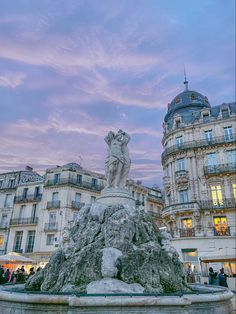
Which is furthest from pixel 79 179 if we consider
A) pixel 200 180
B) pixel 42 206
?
pixel 200 180

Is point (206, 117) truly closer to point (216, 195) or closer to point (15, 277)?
point (216, 195)

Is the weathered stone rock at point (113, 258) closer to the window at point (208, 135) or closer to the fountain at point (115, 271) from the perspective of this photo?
the fountain at point (115, 271)

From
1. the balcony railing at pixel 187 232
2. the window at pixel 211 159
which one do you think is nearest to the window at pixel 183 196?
the balcony railing at pixel 187 232

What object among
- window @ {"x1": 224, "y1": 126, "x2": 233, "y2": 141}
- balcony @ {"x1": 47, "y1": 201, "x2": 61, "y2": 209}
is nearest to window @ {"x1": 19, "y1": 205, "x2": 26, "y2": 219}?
balcony @ {"x1": 47, "y1": 201, "x2": 61, "y2": 209}

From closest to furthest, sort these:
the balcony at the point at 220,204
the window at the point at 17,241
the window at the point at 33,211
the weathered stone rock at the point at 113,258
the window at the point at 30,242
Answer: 1. the weathered stone rock at the point at 113,258
2. the balcony at the point at 220,204
3. the window at the point at 30,242
4. the window at the point at 17,241
5. the window at the point at 33,211

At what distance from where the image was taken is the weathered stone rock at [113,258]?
7.85 metres

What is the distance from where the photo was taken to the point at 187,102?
36438 mm

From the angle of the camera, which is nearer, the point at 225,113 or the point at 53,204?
the point at 225,113

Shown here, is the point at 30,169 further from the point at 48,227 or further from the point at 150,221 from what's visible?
the point at 150,221

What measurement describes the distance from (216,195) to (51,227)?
19.3 metres

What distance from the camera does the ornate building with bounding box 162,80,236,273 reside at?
27.6 meters

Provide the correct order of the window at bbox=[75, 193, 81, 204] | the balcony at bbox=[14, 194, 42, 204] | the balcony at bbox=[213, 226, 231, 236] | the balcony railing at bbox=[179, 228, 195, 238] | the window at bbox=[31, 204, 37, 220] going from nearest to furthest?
the balcony at bbox=[213, 226, 231, 236]
the balcony railing at bbox=[179, 228, 195, 238]
the window at bbox=[75, 193, 81, 204]
the window at bbox=[31, 204, 37, 220]
the balcony at bbox=[14, 194, 42, 204]

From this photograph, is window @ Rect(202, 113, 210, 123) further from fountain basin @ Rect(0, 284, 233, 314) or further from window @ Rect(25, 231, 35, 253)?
fountain basin @ Rect(0, 284, 233, 314)

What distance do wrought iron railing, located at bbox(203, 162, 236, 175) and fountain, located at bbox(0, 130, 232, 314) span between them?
19.8m
